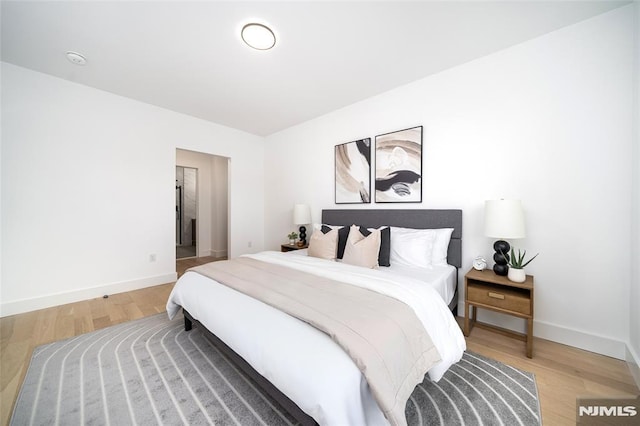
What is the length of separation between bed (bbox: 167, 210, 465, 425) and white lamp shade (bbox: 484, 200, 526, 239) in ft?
1.92

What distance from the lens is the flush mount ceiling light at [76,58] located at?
229cm

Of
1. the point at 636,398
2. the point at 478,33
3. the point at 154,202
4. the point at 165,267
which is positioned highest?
the point at 478,33

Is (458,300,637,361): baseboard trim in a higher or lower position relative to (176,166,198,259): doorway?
lower

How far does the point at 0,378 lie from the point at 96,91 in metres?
3.12

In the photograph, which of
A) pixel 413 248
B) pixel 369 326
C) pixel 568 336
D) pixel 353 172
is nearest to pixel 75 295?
pixel 369 326

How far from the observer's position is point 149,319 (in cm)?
240

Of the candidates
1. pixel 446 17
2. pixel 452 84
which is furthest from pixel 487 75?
pixel 446 17

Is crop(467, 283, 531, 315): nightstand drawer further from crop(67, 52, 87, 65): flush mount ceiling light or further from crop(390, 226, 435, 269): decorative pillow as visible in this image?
crop(67, 52, 87, 65): flush mount ceiling light

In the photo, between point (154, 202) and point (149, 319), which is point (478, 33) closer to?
point (149, 319)

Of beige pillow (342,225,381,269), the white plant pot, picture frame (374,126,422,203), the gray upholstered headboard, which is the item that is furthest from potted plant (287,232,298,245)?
the white plant pot

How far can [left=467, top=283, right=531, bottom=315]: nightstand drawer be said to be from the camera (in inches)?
69.8

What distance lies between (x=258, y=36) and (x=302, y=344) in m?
2.40

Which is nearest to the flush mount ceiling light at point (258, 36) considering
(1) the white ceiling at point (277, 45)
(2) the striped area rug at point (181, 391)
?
(1) the white ceiling at point (277, 45)

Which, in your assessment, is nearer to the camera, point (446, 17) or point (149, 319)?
point (446, 17)
